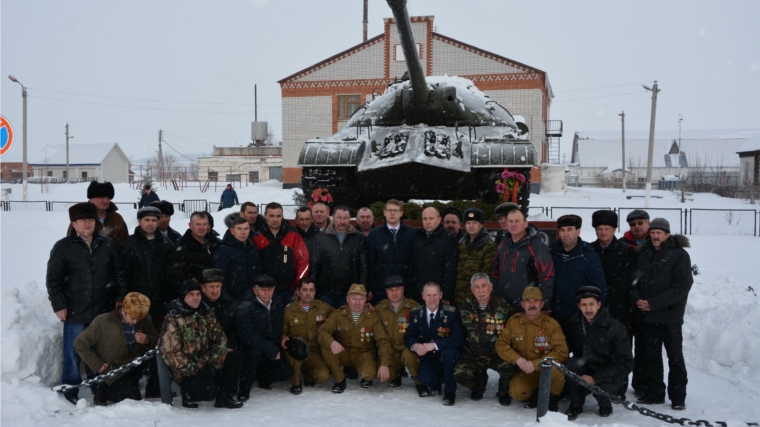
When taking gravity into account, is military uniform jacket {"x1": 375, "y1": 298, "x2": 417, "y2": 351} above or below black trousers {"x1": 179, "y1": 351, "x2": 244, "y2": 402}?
above

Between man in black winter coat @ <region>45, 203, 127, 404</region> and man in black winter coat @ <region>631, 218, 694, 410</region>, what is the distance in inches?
174

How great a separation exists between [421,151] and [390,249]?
10.5ft

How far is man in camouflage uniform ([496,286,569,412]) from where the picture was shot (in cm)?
538

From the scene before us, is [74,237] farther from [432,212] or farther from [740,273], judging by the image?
[740,273]

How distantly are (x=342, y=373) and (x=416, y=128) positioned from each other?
16.4ft

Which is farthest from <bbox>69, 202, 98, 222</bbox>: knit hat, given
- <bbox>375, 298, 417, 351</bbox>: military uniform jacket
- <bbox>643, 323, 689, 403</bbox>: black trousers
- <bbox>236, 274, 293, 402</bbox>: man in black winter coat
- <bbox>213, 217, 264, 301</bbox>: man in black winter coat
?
<bbox>643, 323, 689, 403</bbox>: black trousers

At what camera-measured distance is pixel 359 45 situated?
32.8 m

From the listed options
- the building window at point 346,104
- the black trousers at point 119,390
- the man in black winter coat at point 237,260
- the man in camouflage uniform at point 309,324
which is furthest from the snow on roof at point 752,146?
the black trousers at point 119,390

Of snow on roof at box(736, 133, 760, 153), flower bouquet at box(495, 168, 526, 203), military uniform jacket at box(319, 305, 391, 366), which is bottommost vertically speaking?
military uniform jacket at box(319, 305, 391, 366)

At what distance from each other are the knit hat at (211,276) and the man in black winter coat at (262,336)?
0.36 m

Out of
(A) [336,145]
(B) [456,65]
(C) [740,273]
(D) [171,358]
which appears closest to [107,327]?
(D) [171,358]

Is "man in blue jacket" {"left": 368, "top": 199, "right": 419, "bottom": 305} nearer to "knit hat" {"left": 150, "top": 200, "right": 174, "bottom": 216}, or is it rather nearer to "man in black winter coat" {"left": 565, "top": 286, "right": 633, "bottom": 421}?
"man in black winter coat" {"left": 565, "top": 286, "right": 633, "bottom": 421}

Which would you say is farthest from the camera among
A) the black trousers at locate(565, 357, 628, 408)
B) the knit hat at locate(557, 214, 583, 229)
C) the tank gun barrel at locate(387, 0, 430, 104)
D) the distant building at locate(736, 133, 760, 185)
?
→ the distant building at locate(736, 133, 760, 185)

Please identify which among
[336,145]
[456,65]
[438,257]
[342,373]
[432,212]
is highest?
[456,65]
